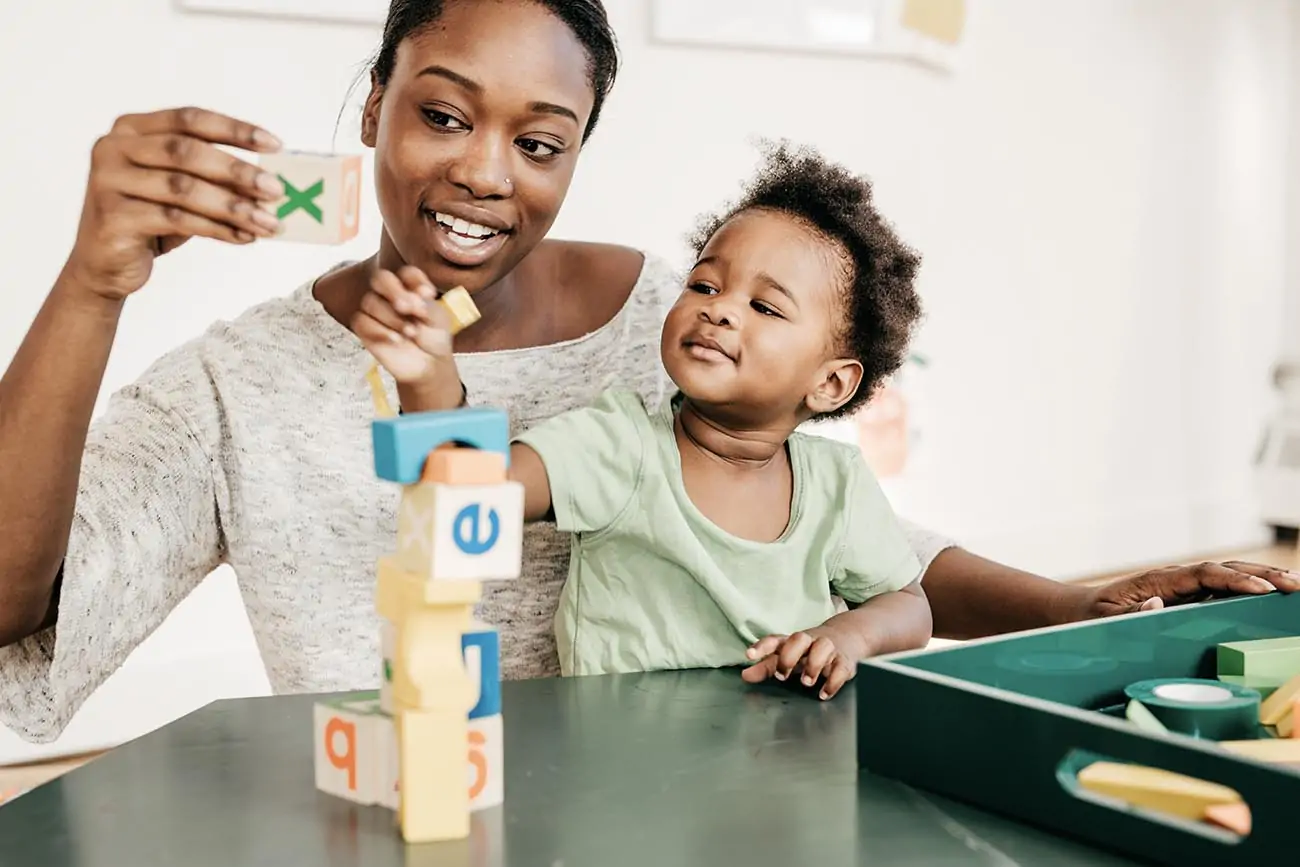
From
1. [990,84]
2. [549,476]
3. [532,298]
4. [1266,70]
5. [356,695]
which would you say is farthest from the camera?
[1266,70]

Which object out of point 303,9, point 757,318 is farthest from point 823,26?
point 757,318

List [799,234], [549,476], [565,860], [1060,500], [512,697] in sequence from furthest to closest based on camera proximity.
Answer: [1060,500] → [799,234] → [549,476] → [512,697] → [565,860]

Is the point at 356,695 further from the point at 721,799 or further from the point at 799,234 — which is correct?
the point at 799,234

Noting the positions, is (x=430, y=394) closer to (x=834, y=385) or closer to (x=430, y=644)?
(x=430, y=644)

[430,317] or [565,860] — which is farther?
[430,317]

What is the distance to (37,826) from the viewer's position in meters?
0.64

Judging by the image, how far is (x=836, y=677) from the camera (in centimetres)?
89

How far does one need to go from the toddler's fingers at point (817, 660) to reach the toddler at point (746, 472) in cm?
8

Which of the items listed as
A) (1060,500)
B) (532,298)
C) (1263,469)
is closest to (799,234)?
(532,298)

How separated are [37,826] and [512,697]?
0.28m


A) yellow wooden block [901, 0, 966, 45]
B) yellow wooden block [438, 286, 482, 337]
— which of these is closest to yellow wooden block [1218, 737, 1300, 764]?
yellow wooden block [438, 286, 482, 337]

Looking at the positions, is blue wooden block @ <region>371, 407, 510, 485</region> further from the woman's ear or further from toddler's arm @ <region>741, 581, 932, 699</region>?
the woman's ear

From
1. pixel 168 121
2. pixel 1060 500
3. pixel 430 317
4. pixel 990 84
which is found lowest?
pixel 1060 500

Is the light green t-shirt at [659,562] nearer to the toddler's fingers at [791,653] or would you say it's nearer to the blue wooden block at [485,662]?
the toddler's fingers at [791,653]
